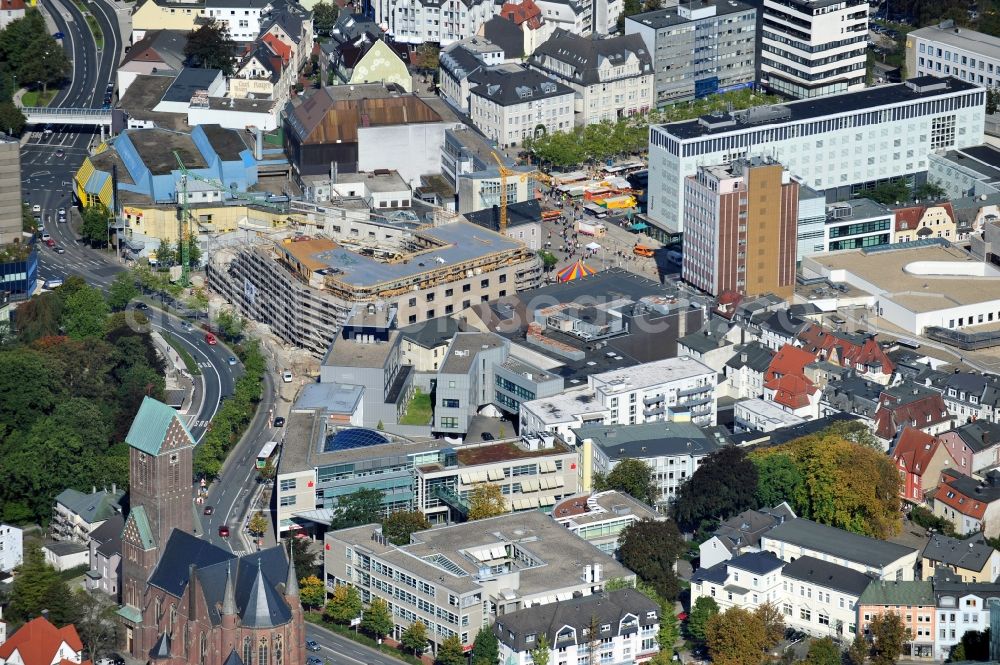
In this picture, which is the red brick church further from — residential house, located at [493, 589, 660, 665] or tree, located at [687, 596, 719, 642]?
tree, located at [687, 596, 719, 642]

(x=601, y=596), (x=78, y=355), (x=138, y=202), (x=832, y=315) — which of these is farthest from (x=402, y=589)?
(x=138, y=202)

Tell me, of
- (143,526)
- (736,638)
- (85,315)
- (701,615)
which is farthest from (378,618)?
(85,315)

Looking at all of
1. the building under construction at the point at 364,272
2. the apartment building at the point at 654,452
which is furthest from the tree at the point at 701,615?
the building under construction at the point at 364,272

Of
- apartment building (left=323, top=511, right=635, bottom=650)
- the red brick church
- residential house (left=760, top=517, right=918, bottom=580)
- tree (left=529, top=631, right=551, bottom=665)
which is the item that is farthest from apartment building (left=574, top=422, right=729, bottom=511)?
the red brick church

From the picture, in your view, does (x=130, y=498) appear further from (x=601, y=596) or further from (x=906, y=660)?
(x=906, y=660)

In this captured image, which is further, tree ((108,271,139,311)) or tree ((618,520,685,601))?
tree ((108,271,139,311))
